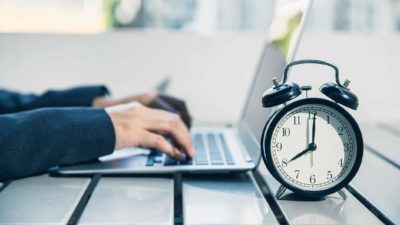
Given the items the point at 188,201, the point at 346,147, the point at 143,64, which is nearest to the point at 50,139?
the point at 188,201

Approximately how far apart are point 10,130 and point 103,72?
783 mm

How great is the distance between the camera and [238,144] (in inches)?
52.5

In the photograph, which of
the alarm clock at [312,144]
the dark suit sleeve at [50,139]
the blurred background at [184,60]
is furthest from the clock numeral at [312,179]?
the blurred background at [184,60]

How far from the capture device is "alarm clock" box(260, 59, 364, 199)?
3.04 feet

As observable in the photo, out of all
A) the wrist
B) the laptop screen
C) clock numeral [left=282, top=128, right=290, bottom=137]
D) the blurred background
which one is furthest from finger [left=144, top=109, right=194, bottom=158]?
the blurred background

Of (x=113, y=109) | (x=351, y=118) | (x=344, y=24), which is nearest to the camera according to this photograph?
(x=351, y=118)

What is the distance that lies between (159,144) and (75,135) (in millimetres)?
159

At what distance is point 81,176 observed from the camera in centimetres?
111

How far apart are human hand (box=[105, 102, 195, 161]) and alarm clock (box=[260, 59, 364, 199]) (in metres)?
0.23

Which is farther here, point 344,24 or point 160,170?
point 344,24

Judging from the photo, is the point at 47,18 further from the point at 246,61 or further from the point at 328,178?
the point at 328,178

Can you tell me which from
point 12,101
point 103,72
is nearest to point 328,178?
point 12,101

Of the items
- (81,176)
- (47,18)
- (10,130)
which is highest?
(47,18)

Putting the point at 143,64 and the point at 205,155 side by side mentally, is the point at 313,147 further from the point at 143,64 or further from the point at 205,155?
the point at 143,64
